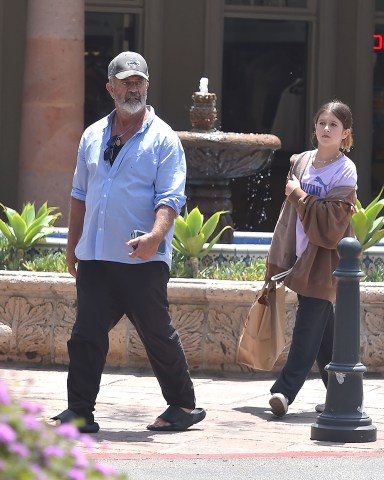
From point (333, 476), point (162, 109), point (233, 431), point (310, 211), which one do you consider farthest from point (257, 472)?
point (162, 109)

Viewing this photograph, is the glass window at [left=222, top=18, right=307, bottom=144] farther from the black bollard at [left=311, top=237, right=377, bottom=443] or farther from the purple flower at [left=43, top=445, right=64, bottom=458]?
the purple flower at [left=43, top=445, right=64, bottom=458]

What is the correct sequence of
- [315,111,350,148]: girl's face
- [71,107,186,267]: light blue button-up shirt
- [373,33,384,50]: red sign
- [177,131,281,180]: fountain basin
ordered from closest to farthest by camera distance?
[71,107,186,267]: light blue button-up shirt, [315,111,350,148]: girl's face, [177,131,281,180]: fountain basin, [373,33,384,50]: red sign

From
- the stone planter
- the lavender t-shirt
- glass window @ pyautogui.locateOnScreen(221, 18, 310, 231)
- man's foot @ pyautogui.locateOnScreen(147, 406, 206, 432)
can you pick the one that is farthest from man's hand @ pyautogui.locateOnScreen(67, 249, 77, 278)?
glass window @ pyautogui.locateOnScreen(221, 18, 310, 231)

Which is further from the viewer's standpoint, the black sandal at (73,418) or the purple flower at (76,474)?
the black sandal at (73,418)

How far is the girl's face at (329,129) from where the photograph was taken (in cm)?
739

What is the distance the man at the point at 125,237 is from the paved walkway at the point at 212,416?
0.32 meters

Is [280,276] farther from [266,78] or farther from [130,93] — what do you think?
[266,78]

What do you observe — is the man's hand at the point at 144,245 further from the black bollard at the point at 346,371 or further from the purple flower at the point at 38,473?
the purple flower at the point at 38,473

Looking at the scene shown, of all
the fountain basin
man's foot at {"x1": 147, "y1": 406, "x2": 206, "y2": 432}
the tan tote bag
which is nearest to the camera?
man's foot at {"x1": 147, "y1": 406, "x2": 206, "y2": 432}

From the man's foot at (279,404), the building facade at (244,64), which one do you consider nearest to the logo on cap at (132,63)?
the man's foot at (279,404)

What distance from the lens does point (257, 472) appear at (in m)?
5.96

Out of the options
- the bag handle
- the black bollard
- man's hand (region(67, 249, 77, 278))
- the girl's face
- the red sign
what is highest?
the red sign

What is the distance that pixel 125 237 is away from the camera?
6703 millimetres

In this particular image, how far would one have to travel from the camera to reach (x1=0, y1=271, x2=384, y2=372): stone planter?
897 cm
